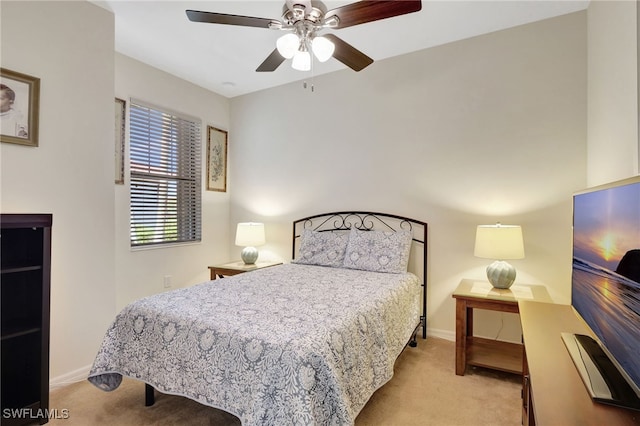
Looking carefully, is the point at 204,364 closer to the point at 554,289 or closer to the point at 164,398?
the point at 164,398

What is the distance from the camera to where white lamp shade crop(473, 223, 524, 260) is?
2.46 meters

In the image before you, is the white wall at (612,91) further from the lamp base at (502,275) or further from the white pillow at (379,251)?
the white pillow at (379,251)

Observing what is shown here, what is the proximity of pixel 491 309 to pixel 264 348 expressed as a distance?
68.7 inches

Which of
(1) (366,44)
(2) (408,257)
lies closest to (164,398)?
(2) (408,257)

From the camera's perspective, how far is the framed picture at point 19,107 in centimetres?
201

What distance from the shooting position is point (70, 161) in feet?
7.70

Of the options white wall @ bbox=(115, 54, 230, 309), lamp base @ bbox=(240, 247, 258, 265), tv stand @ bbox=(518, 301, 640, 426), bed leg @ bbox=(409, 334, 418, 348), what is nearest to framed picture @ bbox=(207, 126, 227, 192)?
white wall @ bbox=(115, 54, 230, 309)

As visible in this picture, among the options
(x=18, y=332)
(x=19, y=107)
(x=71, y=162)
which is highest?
(x=19, y=107)

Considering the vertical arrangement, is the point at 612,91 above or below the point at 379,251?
above

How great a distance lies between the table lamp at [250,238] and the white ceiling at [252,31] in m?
1.77

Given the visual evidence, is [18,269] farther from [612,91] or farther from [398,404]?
[612,91]

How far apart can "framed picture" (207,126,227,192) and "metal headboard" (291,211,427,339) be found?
4.05ft

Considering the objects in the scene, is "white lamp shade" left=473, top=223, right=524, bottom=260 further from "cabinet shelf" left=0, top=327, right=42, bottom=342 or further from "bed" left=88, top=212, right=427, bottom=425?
"cabinet shelf" left=0, top=327, right=42, bottom=342

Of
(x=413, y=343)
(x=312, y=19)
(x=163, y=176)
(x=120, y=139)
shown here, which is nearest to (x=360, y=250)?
A: (x=413, y=343)
